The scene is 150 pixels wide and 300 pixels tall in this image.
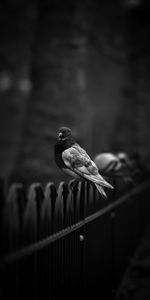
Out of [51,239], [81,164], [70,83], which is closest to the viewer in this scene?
[51,239]

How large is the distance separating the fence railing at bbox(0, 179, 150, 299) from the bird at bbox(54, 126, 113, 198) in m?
0.11

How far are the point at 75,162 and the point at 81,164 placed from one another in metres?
0.06

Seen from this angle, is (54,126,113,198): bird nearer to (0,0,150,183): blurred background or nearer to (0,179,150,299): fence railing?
(0,179,150,299): fence railing

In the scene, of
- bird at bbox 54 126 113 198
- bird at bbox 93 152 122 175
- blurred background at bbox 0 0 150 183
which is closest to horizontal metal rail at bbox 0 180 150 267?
bird at bbox 54 126 113 198

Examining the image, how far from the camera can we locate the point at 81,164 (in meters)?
4.35

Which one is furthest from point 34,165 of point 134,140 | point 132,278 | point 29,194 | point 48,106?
point 29,194

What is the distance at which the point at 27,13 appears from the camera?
2966cm

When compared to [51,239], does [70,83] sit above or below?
above

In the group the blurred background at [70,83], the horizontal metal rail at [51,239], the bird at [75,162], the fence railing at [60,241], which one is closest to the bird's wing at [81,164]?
the bird at [75,162]

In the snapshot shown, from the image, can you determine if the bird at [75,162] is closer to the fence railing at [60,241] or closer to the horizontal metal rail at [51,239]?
the fence railing at [60,241]

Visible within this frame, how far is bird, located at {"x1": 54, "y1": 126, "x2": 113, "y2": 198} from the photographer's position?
4.20m

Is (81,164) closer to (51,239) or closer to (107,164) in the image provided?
(107,164)

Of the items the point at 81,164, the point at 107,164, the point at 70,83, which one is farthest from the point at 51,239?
the point at 70,83

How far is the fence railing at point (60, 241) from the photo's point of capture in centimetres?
228
